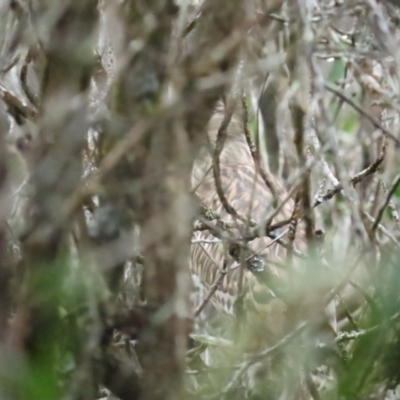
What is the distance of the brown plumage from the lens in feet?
7.03

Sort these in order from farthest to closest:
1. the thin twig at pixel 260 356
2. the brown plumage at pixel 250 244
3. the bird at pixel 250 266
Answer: the brown plumage at pixel 250 244, the bird at pixel 250 266, the thin twig at pixel 260 356

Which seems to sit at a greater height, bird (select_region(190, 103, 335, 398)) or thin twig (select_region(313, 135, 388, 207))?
thin twig (select_region(313, 135, 388, 207))

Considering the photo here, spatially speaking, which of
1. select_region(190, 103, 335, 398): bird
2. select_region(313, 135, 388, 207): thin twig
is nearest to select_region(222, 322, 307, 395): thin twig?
select_region(190, 103, 335, 398): bird

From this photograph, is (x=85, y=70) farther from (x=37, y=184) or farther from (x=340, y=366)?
(x=340, y=366)

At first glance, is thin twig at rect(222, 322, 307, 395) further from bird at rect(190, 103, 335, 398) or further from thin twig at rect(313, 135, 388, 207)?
thin twig at rect(313, 135, 388, 207)

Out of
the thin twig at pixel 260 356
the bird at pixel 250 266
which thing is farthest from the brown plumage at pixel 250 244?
the thin twig at pixel 260 356

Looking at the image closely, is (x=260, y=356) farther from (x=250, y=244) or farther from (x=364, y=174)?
(x=250, y=244)

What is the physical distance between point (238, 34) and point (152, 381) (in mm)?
476

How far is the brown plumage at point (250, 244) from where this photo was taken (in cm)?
214

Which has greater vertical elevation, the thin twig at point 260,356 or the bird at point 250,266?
the thin twig at point 260,356

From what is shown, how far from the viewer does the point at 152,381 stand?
986mm

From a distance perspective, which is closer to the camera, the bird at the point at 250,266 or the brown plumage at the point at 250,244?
the bird at the point at 250,266

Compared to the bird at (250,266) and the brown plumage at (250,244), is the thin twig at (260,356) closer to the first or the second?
the bird at (250,266)

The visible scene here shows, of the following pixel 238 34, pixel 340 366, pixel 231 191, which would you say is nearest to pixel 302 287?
pixel 340 366
